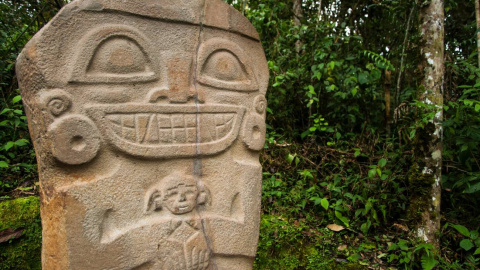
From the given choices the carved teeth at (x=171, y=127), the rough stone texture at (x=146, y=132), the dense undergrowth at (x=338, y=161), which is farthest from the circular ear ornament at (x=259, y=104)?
the dense undergrowth at (x=338, y=161)

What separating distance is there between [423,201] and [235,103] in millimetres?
1702

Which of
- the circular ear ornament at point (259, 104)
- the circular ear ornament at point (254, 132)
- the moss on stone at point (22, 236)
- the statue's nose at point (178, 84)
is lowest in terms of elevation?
the moss on stone at point (22, 236)

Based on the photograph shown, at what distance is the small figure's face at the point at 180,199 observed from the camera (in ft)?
5.51

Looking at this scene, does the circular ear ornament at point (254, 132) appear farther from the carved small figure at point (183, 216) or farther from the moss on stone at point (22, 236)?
the moss on stone at point (22, 236)

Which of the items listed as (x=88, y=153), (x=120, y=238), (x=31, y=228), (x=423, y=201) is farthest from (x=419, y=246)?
(x=31, y=228)

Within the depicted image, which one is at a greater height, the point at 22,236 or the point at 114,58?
the point at 114,58

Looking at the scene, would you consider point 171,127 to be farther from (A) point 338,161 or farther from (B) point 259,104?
(A) point 338,161

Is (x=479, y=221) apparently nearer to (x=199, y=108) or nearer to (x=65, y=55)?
(x=199, y=108)

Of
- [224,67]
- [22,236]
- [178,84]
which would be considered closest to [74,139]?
[178,84]

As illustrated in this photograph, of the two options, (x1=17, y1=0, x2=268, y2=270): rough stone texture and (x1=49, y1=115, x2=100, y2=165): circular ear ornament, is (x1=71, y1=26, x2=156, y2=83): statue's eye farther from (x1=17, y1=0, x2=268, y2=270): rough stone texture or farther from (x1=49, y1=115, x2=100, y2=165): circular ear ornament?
(x1=49, y1=115, x2=100, y2=165): circular ear ornament

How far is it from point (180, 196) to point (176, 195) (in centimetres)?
2

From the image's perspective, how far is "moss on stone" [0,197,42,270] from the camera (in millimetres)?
2387

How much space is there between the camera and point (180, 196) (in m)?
1.70

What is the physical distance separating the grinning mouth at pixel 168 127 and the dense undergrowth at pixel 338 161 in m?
1.21
